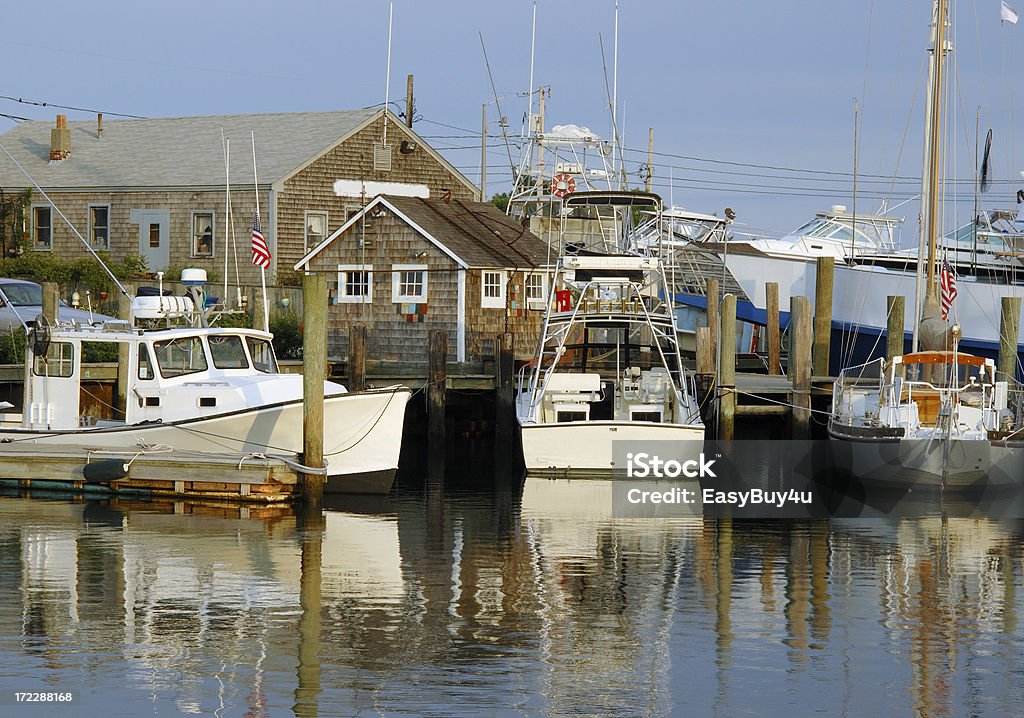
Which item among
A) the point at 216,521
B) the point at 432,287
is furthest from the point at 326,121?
the point at 216,521

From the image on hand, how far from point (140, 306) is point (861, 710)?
1441 centimetres

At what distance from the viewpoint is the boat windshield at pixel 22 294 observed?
29.7 meters

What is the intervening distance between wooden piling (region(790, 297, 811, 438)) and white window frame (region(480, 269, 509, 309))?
8.21m

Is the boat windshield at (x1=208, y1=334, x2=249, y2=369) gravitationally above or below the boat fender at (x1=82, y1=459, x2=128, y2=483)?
above

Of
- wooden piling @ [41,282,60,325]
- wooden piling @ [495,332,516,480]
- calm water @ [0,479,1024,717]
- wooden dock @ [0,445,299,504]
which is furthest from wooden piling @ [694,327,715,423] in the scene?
wooden piling @ [41,282,60,325]

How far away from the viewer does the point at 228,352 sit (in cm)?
2242

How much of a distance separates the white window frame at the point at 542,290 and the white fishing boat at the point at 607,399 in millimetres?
5577

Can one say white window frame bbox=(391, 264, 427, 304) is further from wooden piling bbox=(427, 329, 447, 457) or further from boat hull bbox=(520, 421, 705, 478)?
boat hull bbox=(520, 421, 705, 478)

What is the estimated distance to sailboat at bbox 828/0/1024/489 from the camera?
71.6 ft

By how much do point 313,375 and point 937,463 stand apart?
9543 millimetres

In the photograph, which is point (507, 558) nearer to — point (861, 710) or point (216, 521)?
point (216, 521)

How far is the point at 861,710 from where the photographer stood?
445 inches

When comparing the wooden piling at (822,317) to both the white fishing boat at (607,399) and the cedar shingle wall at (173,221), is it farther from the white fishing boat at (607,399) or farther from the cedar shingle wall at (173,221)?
the cedar shingle wall at (173,221)

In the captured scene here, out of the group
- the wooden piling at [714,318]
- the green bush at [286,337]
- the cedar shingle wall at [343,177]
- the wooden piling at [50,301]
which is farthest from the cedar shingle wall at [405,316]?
the wooden piling at [50,301]
